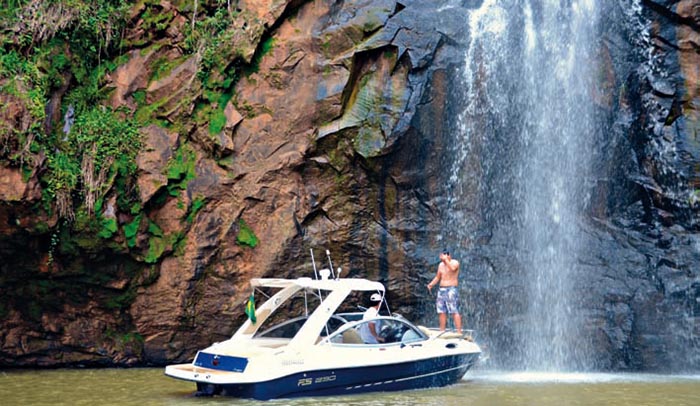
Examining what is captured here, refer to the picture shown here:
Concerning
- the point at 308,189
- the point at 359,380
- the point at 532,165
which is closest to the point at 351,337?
the point at 359,380

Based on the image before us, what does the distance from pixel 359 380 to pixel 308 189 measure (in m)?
5.22

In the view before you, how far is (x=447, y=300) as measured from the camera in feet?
48.0

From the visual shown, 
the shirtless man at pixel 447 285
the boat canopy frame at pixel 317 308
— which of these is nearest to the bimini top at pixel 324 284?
the boat canopy frame at pixel 317 308

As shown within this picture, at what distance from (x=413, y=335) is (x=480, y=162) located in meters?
5.41

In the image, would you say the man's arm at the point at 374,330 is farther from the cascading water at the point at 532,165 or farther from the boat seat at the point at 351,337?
the cascading water at the point at 532,165

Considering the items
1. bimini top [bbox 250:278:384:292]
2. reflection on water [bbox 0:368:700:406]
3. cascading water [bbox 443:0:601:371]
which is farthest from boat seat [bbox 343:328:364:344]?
cascading water [bbox 443:0:601:371]

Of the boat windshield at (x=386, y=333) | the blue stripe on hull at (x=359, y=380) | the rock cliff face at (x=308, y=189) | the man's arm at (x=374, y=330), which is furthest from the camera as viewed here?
the rock cliff face at (x=308, y=189)

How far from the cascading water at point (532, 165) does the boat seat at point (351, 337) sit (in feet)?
17.0

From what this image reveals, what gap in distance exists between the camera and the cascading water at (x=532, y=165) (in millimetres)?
16422

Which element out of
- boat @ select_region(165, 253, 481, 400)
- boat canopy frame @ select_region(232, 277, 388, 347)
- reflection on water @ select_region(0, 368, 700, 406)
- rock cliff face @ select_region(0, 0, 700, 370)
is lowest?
reflection on water @ select_region(0, 368, 700, 406)

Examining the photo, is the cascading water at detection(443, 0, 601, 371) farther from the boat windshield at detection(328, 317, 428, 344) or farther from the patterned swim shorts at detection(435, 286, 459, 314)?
the boat windshield at detection(328, 317, 428, 344)

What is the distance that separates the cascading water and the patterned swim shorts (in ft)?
6.57

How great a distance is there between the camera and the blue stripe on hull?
10.8 m

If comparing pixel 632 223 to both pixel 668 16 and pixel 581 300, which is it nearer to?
pixel 581 300
